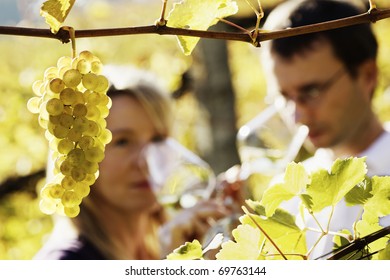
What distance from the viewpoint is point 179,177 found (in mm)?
1549

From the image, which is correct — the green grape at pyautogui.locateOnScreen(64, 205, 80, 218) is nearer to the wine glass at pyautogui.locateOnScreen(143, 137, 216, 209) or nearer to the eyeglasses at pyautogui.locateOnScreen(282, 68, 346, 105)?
the wine glass at pyautogui.locateOnScreen(143, 137, 216, 209)

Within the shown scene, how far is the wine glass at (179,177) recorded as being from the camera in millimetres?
1494

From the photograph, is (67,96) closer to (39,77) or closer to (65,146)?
(65,146)

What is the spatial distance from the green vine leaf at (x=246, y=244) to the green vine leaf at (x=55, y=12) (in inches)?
7.3

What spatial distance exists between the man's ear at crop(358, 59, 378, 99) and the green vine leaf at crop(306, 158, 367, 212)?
1199 millimetres

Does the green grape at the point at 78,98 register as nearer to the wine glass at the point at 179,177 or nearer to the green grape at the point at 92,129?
the green grape at the point at 92,129

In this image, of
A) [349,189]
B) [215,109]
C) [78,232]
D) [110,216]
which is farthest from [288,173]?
[215,109]

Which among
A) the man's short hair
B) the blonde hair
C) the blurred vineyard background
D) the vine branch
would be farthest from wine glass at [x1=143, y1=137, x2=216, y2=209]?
the blurred vineyard background

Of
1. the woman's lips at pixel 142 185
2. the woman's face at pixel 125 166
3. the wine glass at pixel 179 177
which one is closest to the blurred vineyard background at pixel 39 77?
the woman's face at pixel 125 166

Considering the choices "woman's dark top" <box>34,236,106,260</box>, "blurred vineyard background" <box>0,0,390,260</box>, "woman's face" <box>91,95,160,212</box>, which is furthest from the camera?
"blurred vineyard background" <box>0,0,390,260</box>

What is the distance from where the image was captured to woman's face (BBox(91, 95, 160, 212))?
5.75ft

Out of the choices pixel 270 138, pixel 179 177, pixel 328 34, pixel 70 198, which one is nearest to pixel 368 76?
pixel 328 34

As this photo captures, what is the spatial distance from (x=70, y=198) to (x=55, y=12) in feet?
0.39
